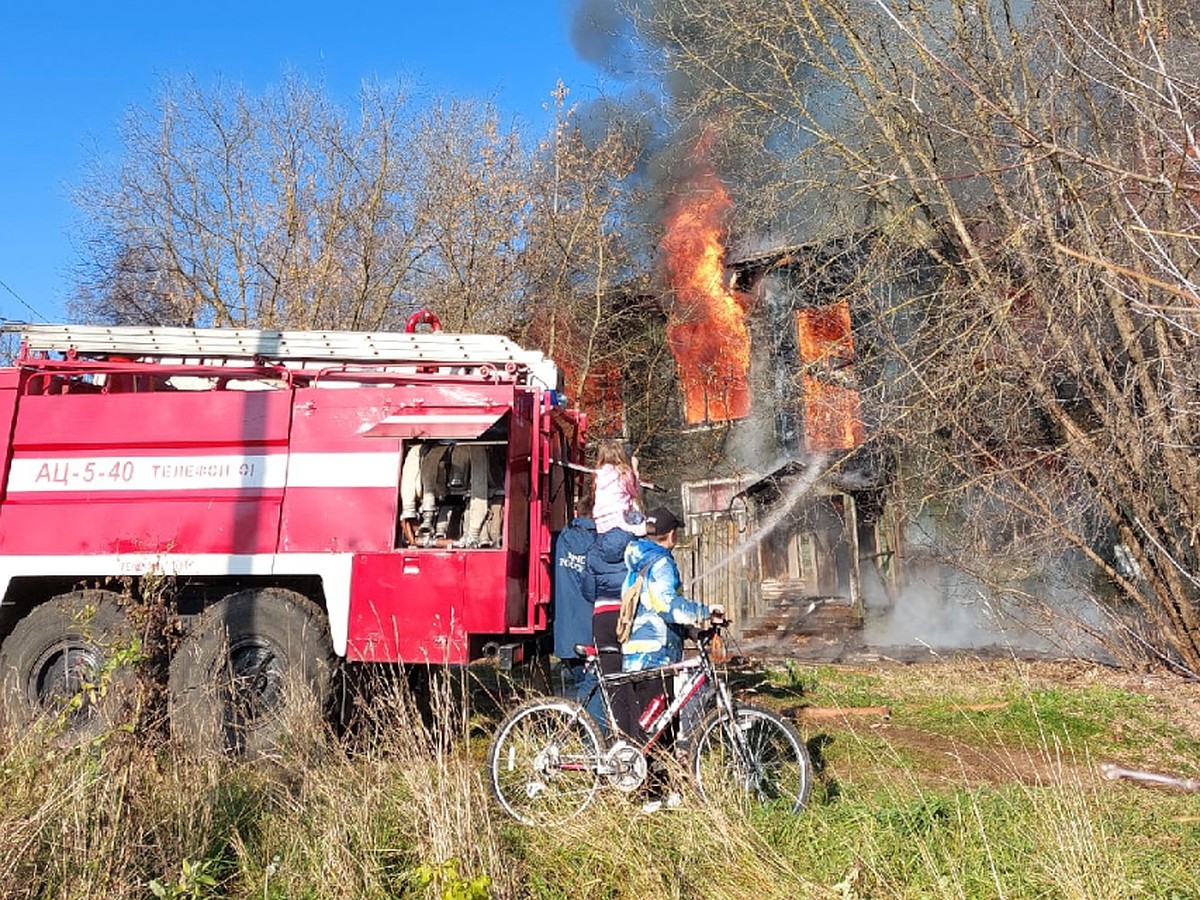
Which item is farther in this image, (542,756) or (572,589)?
(572,589)

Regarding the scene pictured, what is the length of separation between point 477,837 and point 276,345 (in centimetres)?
443

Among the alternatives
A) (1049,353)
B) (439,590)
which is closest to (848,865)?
(439,590)

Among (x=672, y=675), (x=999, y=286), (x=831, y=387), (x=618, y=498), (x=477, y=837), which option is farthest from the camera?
(x=831, y=387)

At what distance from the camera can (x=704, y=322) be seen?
69.3 feet

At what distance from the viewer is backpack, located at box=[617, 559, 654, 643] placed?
16.9 ft

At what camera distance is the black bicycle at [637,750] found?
14.9ft

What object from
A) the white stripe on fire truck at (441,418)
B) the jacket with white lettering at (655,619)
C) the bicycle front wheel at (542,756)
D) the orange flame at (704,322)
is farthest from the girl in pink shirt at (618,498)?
the orange flame at (704,322)

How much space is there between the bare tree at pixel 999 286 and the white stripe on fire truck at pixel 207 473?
16.8ft

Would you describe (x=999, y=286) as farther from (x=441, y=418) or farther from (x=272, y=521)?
(x=272, y=521)

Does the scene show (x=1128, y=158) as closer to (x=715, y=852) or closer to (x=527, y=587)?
(x=527, y=587)

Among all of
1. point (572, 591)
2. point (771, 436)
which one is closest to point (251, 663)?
point (572, 591)

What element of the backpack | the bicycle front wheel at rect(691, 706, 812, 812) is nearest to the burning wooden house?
the backpack

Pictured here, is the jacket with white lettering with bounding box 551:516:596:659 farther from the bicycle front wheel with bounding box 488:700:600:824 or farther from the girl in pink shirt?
the bicycle front wheel with bounding box 488:700:600:824

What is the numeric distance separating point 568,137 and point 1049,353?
11854mm
